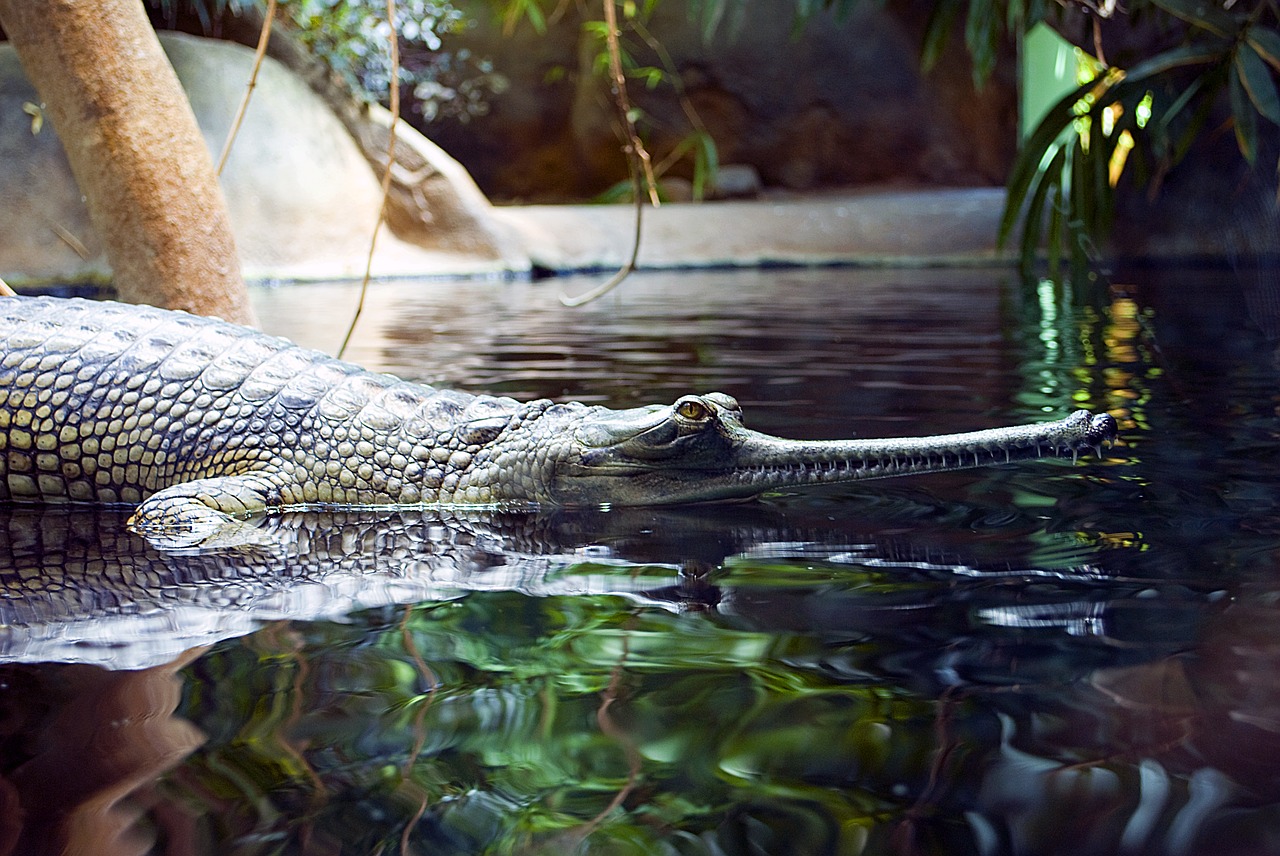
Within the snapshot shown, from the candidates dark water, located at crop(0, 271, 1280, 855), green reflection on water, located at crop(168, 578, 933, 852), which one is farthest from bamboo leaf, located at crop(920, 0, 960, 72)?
green reflection on water, located at crop(168, 578, 933, 852)

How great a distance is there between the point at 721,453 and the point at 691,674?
989mm

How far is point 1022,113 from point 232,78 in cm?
847

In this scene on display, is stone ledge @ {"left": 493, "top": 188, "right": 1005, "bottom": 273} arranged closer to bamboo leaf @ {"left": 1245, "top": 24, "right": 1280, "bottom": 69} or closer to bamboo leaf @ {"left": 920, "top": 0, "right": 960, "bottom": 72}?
bamboo leaf @ {"left": 920, "top": 0, "right": 960, "bottom": 72}

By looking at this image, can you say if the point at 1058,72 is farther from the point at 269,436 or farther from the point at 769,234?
the point at 269,436

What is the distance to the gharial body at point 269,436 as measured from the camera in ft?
8.40

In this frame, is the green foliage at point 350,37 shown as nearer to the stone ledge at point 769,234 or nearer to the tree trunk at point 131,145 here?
the stone ledge at point 769,234

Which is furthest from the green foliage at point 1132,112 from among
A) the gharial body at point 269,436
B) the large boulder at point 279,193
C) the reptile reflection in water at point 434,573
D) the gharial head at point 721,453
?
the large boulder at point 279,193

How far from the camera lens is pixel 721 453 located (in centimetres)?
247

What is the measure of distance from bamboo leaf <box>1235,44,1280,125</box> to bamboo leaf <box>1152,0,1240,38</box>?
0.13 metres

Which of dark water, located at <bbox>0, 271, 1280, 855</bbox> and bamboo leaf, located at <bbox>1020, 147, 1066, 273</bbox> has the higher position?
bamboo leaf, located at <bbox>1020, 147, 1066, 273</bbox>

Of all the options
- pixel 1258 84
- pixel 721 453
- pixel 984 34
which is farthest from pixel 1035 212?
pixel 721 453

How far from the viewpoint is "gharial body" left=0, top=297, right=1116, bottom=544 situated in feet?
8.40

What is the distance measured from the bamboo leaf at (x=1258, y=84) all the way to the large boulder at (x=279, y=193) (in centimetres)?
751

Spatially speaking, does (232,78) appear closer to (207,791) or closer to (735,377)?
(735,377)
